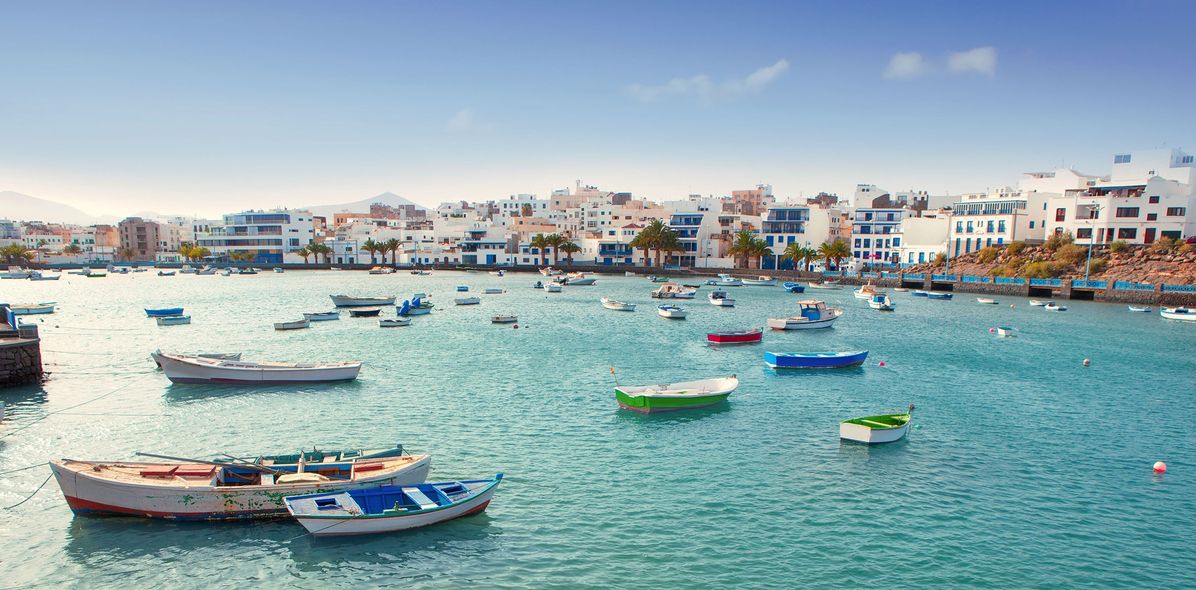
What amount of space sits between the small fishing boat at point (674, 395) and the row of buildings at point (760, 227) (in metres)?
89.9

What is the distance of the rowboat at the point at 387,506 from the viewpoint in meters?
16.6

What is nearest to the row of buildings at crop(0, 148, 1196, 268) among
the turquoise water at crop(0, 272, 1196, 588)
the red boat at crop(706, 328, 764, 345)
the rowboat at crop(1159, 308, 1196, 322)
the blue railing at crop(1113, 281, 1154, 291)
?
the blue railing at crop(1113, 281, 1154, 291)

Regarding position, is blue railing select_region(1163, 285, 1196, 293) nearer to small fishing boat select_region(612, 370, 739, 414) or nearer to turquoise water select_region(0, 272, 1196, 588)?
turquoise water select_region(0, 272, 1196, 588)

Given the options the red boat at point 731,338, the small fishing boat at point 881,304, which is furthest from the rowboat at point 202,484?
the small fishing boat at point 881,304

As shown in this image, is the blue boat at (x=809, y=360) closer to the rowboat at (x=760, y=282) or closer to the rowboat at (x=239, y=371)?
the rowboat at (x=239, y=371)

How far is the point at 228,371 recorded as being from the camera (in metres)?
33.5

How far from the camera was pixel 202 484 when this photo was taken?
1750cm

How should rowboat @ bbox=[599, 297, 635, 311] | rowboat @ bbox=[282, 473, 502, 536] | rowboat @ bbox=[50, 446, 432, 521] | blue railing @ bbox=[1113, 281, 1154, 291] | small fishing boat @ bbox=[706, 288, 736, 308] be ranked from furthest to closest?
1. blue railing @ bbox=[1113, 281, 1154, 291]
2. small fishing boat @ bbox=[706, 288, 736, 308]
3. rowboat @ bbox=[599, 297, 635, 311]
4. rowboat @ bbox=[50, 446, 432, 521]
5. rowboat @ bbox=[282, 473, 502, 536]

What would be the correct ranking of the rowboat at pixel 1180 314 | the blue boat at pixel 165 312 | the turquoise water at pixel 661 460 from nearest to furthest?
the turquoise water at pixel 661 460 < the blue boat at pixel 165 312 < the rowboat at pixel 1180 314

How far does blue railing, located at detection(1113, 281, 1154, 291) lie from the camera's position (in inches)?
3163

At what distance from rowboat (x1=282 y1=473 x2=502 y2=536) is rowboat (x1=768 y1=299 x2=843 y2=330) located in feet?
144

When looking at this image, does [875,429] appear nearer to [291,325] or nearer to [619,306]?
[291,325]

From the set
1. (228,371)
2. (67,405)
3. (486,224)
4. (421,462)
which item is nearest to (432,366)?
(228,371)

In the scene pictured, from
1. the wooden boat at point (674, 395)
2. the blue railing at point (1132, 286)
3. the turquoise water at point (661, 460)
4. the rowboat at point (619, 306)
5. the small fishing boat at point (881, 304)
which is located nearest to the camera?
the turquoise water at point (661, 460)
